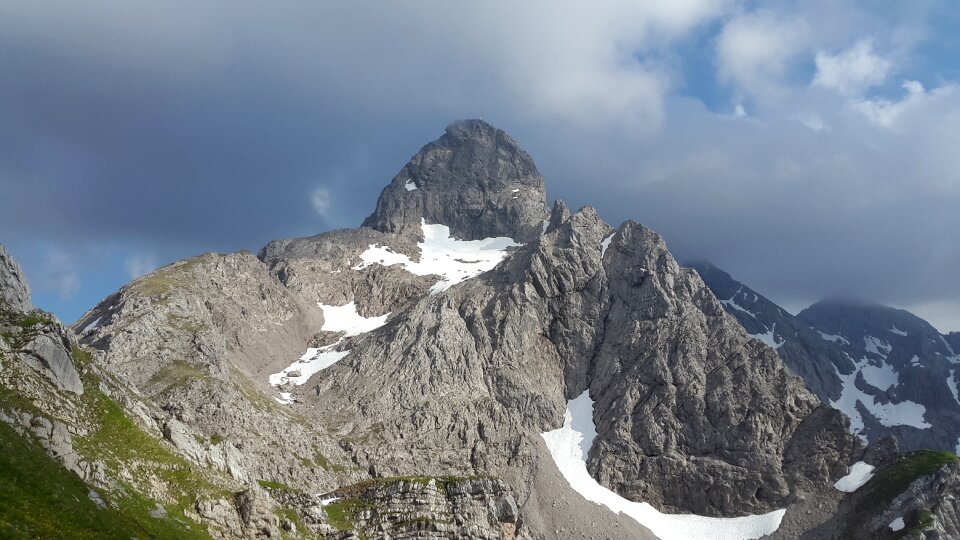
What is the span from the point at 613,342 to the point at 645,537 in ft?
Result: 202

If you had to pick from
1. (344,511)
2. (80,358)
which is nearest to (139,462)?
(80,358)

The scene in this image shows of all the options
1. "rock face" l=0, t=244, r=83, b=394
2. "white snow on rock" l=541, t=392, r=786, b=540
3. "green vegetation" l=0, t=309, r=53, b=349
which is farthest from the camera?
"white snow on rock" l=541, t=392, r=786, b=540

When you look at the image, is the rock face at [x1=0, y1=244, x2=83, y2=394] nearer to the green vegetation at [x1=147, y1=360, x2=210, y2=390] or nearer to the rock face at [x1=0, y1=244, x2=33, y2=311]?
the rock face at [x1=0, y1=244, x2=33, y2=311]

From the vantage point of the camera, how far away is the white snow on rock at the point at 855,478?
147250mm

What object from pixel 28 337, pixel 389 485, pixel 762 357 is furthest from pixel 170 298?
pixel 762 357

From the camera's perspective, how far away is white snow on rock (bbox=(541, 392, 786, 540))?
148875 millimetres

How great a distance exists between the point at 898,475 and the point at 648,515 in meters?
50.6

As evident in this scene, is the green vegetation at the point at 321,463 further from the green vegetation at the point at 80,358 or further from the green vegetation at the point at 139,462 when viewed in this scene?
the green vegetation at the point at 139,462

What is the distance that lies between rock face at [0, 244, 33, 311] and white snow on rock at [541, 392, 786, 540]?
116167mm

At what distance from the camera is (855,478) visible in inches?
5876

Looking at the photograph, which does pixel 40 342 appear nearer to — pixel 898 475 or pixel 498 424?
pixel 498 424

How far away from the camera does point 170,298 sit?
161m

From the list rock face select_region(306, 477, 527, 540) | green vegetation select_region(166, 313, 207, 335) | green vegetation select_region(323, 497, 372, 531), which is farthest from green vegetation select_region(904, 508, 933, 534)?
green vegetation select_region(166, 313, 207, 335)

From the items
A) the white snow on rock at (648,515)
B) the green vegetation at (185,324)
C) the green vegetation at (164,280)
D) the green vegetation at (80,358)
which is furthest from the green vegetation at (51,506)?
Result: the green vegetation at (164,280)
